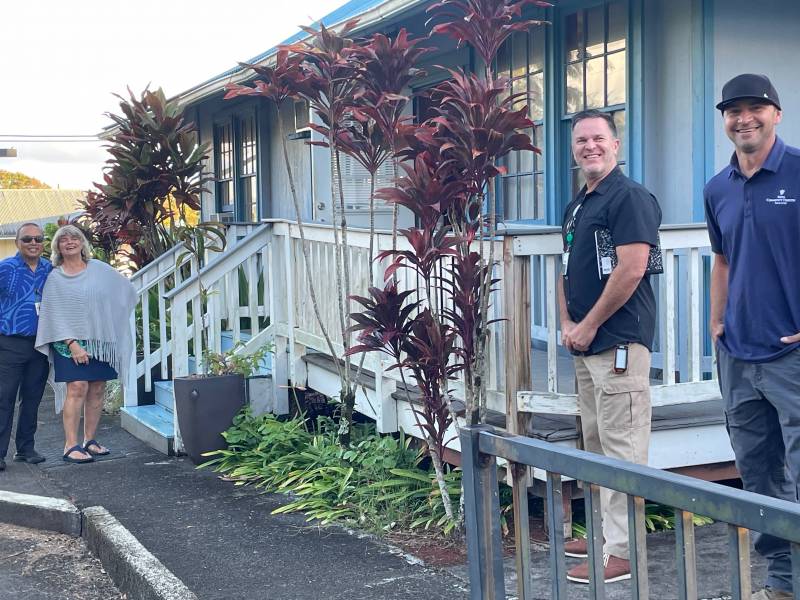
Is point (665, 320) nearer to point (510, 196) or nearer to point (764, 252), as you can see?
point (764, 252)

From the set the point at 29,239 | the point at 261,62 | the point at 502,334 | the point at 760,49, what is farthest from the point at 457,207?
the point at 261,62

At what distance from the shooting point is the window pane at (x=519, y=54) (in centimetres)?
803

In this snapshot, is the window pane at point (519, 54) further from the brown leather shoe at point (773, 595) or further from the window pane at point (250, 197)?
the window pane at point (250, 197)

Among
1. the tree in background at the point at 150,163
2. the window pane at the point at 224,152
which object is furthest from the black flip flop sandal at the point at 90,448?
the window pane at the point at 224,152

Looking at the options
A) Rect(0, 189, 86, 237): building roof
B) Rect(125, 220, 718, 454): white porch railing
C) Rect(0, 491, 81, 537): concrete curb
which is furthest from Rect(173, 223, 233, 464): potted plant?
Rect(0, 189, 86, 237): building roof

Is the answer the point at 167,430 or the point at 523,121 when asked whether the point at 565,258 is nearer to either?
the point at 523,121

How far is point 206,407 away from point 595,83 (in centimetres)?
361

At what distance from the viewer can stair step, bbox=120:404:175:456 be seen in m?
7.74

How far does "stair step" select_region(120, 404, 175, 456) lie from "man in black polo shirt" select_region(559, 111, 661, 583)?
4.22 metres

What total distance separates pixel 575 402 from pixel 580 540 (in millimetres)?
644

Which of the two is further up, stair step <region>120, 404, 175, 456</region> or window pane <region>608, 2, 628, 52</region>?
window pane <region>608, 2, 628, 52</region>

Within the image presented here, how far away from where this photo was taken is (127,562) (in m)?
5.04

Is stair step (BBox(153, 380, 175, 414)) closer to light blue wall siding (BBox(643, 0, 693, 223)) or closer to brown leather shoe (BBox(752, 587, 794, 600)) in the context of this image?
light blue wall siding (BBox(643, 0, 693, 223))

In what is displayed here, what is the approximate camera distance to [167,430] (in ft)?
25.8
